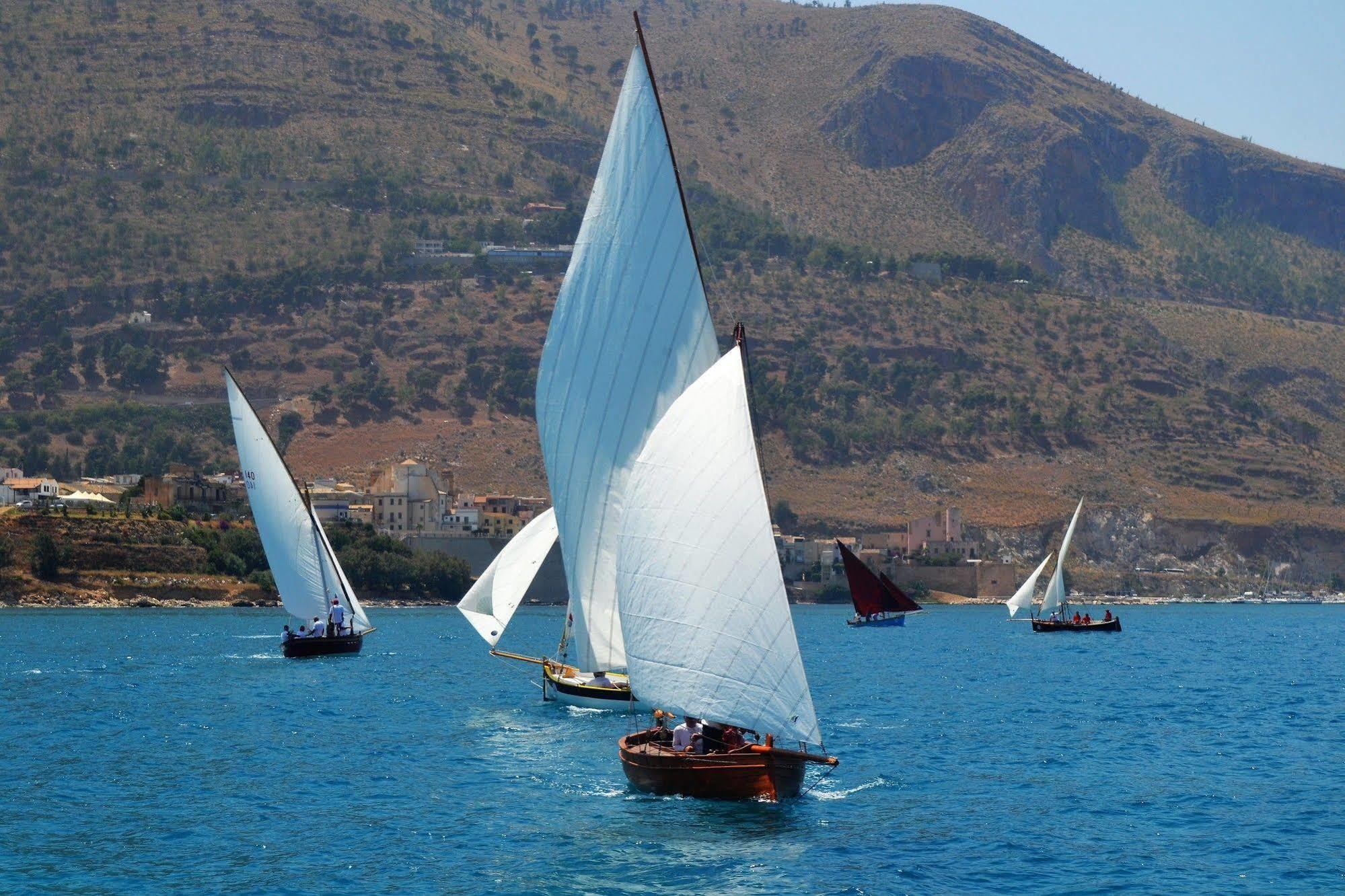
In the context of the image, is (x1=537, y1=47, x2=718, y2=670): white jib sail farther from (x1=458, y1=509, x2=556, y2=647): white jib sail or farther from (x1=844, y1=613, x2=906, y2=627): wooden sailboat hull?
(x1=844, y1=613, x2=906, y2=627): wooden sailboat hull

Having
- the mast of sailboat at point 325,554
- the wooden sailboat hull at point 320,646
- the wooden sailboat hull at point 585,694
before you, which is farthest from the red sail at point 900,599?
the wooden sailboat hull at point 585,694

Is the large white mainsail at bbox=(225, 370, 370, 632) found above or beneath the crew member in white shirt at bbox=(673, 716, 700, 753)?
above

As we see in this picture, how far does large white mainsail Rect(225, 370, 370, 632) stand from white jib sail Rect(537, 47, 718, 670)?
94.0 ft

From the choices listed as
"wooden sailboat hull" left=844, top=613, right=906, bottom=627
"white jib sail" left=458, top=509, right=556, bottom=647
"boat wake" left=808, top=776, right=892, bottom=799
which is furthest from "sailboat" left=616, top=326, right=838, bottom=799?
"wooden sailboat hull" left=844, top=613, right=906, bottom=627

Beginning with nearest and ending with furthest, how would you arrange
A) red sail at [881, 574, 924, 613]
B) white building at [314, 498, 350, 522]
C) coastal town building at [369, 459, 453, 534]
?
red sail at [881, 574, 924, 613] → white building at [314, 498, 350, 522] → coastal town building at [369, 459, 453, 534]

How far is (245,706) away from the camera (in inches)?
2082

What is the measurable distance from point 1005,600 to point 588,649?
5411 inches

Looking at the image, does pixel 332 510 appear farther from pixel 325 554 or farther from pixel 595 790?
pixel 595 790

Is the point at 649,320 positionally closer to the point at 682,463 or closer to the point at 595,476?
the point at 595,476

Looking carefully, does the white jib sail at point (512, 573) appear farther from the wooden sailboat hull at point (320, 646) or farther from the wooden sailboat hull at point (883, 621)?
the wooden sailboat hull at point (883, 621)

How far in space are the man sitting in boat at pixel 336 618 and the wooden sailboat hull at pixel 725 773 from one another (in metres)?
38.9

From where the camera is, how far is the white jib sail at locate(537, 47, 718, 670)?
38281 mm

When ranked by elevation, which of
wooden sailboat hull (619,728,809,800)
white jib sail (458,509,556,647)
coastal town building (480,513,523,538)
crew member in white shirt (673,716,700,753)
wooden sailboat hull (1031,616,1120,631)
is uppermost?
coastal town building (480,513,523,538)

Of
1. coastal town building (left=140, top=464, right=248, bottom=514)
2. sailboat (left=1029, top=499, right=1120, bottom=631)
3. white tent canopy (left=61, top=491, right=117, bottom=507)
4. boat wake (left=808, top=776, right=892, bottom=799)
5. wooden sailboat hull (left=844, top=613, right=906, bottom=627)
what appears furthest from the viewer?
coastal town building (left=140, top=464, right=248, bottom=514)
